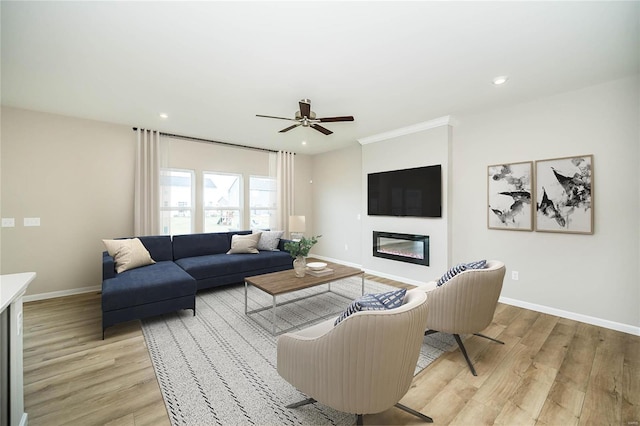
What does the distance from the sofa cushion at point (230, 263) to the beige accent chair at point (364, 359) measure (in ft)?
9.33

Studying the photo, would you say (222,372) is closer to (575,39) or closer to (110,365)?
(110,365)

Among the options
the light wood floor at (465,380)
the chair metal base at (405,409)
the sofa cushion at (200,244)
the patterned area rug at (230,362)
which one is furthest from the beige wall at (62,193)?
the chair metal base at (405,409)

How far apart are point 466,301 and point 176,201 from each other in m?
4.89

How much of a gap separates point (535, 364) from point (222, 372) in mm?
2635

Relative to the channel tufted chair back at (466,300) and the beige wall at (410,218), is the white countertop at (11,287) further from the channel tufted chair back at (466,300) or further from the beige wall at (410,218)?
the beige wall at (410,218)

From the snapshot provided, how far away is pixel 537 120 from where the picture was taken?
10.7ft

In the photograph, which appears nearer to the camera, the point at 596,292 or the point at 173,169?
the point at 596,292

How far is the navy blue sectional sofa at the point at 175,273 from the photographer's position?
8.86 ft

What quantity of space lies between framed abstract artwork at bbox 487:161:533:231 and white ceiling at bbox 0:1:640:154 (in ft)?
2.96

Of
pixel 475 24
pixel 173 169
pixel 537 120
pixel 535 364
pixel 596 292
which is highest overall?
pixel 475 24

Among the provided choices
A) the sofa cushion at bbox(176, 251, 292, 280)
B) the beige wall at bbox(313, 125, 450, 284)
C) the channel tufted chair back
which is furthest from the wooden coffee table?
the beige wall at bbox(313, 125, 450, 284)

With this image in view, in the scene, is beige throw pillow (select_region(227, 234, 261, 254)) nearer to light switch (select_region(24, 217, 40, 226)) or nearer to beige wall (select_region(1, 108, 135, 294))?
beige wall (select_region(1, 108, 135, 294))

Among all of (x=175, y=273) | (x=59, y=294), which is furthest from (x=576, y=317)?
(x=59, y=294)

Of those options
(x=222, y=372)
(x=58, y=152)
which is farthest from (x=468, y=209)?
(x=58, y=152)
